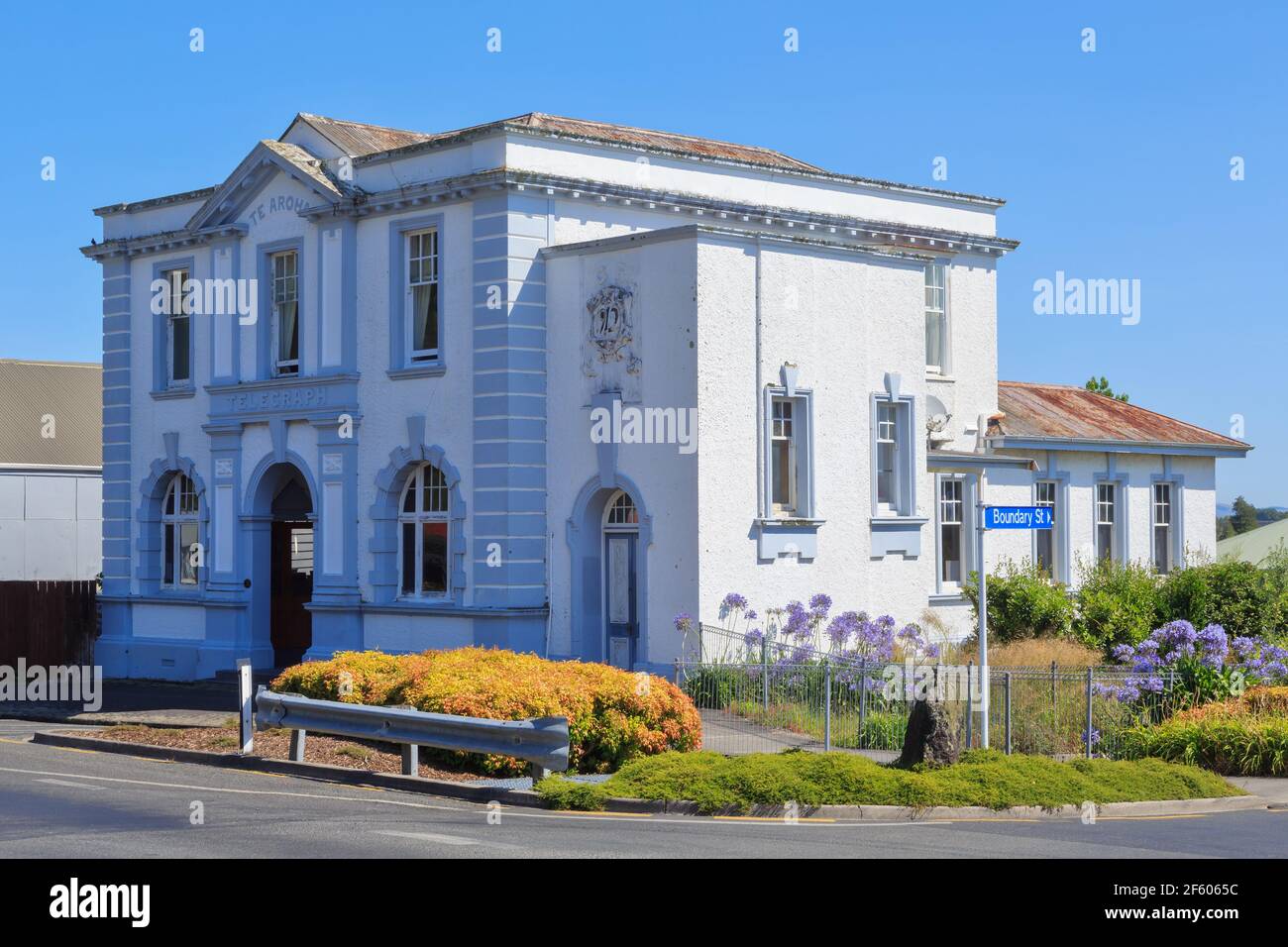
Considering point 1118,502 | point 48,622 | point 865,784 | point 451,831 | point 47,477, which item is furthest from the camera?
point 47,477

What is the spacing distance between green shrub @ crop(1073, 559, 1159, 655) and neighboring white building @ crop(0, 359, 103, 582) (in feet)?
96.4

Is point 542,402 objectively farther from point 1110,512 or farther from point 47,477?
point 47,477

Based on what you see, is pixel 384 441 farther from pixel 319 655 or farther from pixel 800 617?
pixel 800 617

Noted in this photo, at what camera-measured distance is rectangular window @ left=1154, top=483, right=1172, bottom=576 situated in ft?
116

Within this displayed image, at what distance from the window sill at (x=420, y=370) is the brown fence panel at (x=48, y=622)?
918 centimetres

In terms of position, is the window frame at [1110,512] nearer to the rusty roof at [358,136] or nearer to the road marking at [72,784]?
the rusty roof at [358,136]

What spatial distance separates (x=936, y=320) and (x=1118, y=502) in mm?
5778

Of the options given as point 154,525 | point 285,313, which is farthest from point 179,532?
point 285,313

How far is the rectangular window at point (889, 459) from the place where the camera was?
28109 millimetres

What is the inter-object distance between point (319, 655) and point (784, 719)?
933 cm

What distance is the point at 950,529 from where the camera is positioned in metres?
31.1

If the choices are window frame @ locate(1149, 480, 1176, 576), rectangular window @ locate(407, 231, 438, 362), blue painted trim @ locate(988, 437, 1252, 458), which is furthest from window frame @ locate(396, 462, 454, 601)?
window frame @ locate(1149, 480, 1176, 576)

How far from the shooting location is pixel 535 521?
2656 centimetres

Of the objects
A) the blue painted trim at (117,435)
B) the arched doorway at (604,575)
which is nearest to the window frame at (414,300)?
the arched doorway at (604,575)
